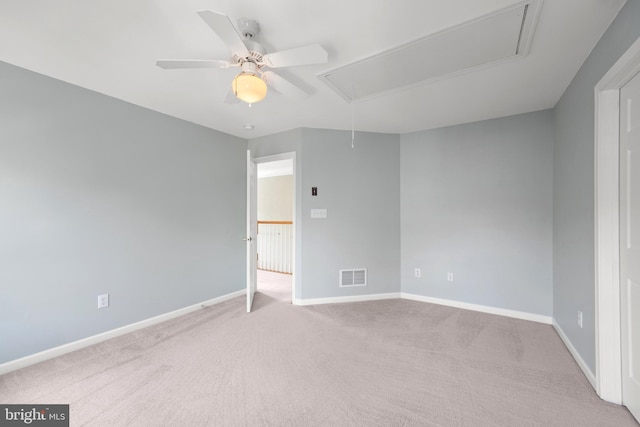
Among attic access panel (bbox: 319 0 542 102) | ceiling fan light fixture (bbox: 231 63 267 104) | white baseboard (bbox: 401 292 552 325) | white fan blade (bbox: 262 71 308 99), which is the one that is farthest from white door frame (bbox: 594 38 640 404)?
ceiling fan light fixture (bbox: 231 63 267 104)

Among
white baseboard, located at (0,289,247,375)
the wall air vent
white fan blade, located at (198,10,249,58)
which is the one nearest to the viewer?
white fan blade, located at (198,10,249,58)

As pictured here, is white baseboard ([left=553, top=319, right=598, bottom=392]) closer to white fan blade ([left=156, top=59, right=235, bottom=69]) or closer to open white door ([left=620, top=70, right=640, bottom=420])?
open white door ([left=620, top=70, right=640, bottom=420])

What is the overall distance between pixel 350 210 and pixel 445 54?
2128 mm

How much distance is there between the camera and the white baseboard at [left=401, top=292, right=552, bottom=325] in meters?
2.94

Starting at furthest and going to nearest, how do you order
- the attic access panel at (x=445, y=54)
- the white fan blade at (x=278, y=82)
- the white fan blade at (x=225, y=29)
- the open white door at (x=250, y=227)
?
→ the open white door at (x=250, y=227) < the white fan blade at (x=278, y=82) < the attic access panel at (x=445, y=54) < the white fan blade at (x=225, y=29)

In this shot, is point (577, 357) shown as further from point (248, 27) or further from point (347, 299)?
point (248, 27)

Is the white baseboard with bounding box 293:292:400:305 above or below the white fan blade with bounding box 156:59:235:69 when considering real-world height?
below

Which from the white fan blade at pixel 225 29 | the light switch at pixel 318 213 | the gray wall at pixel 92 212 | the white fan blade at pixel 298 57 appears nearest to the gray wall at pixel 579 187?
the white fan blade at pixel 298 57

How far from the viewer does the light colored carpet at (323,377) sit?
5.24 ft

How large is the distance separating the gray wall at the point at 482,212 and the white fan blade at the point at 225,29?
9.24 feet

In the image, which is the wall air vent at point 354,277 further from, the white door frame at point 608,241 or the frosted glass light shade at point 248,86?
the frosted glass light shade at point 248,86

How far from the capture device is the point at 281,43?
170 centimetres

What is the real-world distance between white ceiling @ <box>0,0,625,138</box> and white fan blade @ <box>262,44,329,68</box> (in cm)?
18

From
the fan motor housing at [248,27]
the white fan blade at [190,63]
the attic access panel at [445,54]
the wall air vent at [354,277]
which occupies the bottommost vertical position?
the wall air vent at [354,277]
